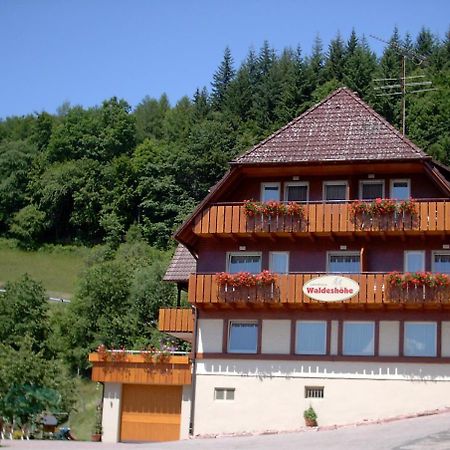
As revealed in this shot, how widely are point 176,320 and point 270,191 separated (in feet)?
20.5

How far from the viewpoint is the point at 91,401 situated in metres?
68.2

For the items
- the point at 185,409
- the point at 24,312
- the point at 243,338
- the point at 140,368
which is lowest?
the point at 185,409

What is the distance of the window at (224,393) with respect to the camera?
40.2 meters

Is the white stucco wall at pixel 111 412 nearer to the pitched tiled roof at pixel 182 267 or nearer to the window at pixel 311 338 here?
the pitched tiled roof at pixel 182 267

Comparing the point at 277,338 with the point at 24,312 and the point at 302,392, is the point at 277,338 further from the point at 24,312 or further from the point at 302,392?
the point at 24,312

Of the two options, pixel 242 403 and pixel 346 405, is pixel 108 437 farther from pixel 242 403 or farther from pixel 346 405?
pixel 346 405

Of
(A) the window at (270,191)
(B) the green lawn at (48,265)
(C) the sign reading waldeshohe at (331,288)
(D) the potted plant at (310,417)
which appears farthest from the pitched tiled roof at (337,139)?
(B) the green lawn at (48,265)

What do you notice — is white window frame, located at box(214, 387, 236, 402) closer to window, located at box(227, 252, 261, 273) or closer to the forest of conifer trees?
window, located at box(227, 252, 261, 273)

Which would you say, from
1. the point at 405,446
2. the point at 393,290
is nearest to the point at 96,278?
the point at 393,290

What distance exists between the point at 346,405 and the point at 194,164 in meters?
79.2

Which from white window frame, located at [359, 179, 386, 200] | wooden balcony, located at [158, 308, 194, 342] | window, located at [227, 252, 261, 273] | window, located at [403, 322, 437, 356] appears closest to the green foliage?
wooden balcony, located at [158, 308, 194, 342]

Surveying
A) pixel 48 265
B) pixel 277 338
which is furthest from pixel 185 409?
pixel 48 265

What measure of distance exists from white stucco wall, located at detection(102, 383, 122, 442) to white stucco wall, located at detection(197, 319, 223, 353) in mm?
3710

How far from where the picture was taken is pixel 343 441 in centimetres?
3266
